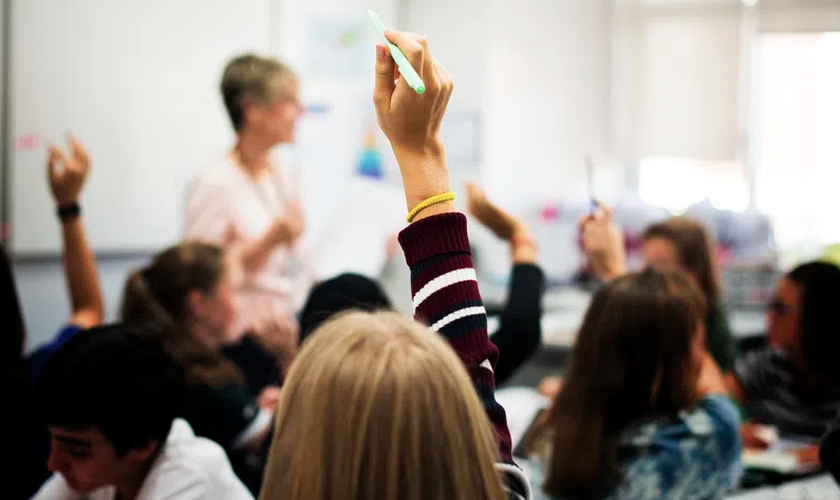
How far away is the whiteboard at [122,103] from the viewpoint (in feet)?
10.4

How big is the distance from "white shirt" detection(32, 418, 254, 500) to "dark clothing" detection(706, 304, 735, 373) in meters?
1.76

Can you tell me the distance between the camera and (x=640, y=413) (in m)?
1.68

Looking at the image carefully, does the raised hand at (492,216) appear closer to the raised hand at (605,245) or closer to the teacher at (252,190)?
the raised hand at (605,245)

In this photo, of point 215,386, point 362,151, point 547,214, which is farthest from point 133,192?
point 547,214

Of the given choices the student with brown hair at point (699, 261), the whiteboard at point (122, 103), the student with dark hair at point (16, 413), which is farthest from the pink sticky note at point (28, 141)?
the student with brown hair at point (699, 261)

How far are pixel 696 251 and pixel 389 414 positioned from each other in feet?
7.38

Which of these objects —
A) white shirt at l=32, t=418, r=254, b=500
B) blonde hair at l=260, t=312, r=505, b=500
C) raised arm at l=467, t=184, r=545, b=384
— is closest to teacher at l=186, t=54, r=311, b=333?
raised arm at l=467, t=184, r=545, b=384

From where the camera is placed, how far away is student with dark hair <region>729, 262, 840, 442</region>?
254cm

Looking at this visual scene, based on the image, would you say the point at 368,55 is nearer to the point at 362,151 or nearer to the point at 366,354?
the point at 362,151

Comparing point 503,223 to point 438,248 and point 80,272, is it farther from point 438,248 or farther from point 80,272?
point 80,272

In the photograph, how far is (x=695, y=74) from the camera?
223 inches

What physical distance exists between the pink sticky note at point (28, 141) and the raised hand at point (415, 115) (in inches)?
103

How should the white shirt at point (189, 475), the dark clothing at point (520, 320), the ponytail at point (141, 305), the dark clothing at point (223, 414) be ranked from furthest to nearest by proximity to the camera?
the ponytail at point (141, 305) → the dark clothing at point (223, 414) → the dark clothing at point (520, 320) → the white shirt at point (189, 475)

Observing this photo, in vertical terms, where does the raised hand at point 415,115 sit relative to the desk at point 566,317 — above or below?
above
